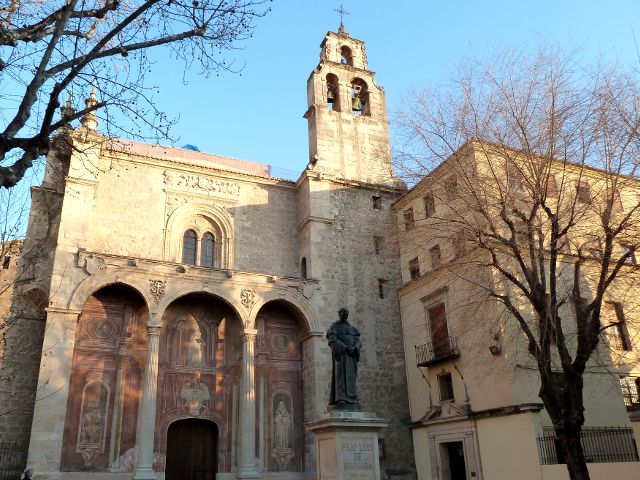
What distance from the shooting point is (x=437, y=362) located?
18969 millimetres

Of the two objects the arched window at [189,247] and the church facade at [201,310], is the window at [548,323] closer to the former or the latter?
the church facade at [201,310]

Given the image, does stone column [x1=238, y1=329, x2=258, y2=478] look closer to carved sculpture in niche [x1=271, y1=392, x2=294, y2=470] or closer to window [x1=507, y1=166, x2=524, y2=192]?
carved sculpture in niche [x1=271, y1=392, x2=294, y2=470]

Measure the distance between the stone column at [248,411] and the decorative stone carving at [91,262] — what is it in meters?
5.19

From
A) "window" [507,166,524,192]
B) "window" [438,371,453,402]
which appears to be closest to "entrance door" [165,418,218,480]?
"window" [438,371,453,402]

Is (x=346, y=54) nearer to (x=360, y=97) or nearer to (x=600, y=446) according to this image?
(x=360, y=97)

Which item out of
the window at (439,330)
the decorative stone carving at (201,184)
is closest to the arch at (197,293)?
the decorative stone carving at (201,184)

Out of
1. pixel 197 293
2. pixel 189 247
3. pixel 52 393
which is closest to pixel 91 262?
pixel 197 293

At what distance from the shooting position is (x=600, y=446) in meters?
15.7

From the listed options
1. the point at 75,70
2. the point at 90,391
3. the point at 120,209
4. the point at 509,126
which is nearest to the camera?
the point at 75,70

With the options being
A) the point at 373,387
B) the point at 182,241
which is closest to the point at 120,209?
the point at 182,241

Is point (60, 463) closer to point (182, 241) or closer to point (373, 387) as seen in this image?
point (182, 241)

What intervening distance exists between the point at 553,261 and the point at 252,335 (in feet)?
36.3

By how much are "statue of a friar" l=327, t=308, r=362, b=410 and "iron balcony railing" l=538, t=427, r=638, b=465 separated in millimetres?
6166

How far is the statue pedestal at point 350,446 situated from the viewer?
10.8 m
